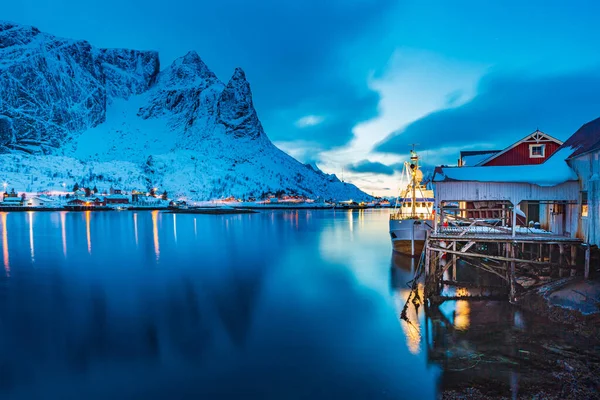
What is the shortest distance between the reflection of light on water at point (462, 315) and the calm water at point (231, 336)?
0.22 feet

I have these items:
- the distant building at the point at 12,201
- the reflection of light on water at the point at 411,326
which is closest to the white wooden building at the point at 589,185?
the reflection of light on water at the point at 411,326

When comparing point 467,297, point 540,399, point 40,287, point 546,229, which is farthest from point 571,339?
point 40,287

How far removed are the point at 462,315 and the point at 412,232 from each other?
51.0 feet

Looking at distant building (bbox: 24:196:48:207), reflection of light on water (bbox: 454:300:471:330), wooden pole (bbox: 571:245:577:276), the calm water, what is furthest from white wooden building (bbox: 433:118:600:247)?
distant building (bbox: 24:196:48:207)

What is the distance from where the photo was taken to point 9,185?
17462cm

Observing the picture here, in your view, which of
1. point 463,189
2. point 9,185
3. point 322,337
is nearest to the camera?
point 322,337

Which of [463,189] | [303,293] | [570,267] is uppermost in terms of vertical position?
[463,189]

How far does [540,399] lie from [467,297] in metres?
8.59

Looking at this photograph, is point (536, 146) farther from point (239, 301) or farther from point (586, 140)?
point (239, 301)

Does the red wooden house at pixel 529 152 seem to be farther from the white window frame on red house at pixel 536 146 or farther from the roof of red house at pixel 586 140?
the roof of red house at pixel 586 140

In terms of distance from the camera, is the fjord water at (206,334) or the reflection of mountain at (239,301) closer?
the fjord water at (206,334)

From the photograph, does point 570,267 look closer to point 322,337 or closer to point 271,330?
point 322,337

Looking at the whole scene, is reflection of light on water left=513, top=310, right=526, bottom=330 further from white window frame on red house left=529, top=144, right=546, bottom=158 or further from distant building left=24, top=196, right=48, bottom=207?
distant building left=24, top=196, right=48, bottom=207

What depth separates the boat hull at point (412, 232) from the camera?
1161 inches
